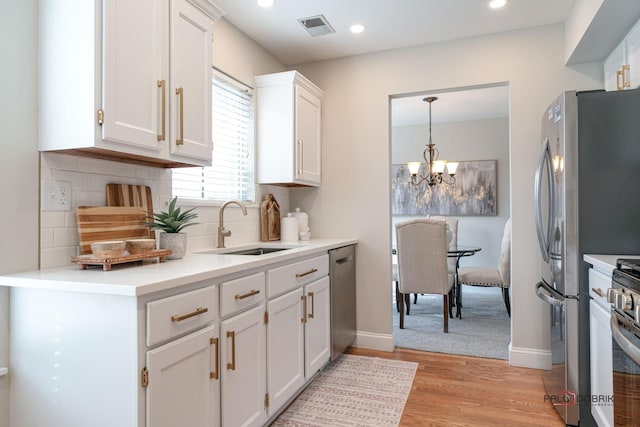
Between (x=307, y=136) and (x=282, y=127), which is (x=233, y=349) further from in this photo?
(x=307, y=136)

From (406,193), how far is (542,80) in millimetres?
3451

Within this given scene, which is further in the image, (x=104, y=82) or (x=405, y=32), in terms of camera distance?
(x=405, y=32)

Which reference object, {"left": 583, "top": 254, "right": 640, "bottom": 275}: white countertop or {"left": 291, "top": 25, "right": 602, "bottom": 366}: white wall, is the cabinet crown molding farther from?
{"left": 583, "top": 254, "right": 640, "bottom": 275}: white countertop

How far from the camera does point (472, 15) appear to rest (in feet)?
9.28

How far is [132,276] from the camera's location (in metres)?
1.44

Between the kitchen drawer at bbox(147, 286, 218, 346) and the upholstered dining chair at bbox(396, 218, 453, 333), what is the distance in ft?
8.57

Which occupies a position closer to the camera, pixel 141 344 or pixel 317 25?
pixel 141 344

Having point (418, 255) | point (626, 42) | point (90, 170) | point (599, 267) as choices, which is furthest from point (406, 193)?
point (90, 170)

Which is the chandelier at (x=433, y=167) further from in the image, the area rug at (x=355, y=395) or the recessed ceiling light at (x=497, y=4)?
the area rug at (x=355, y=395)

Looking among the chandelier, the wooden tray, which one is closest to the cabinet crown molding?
the wooden tray

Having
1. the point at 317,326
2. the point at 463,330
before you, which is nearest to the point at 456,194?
the point at 463,330

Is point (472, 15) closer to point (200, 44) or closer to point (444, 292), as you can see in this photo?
point (200, 44)

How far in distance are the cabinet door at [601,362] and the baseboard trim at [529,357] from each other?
100 cm

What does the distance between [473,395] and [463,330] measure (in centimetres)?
144
